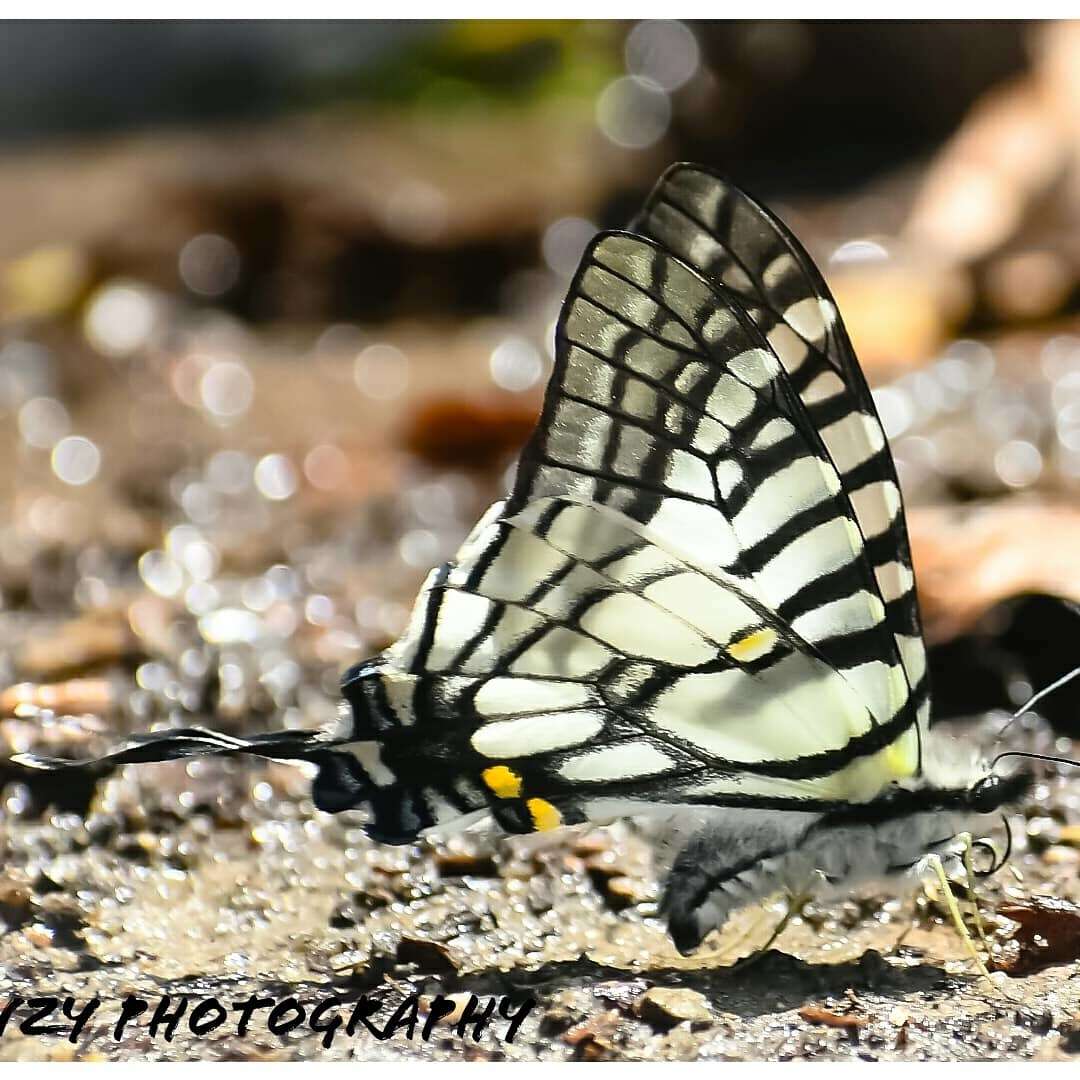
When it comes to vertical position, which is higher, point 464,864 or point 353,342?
point 353,342

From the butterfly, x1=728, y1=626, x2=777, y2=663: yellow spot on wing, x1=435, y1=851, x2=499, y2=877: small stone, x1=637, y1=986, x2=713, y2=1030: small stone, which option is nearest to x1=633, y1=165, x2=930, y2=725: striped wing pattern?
the butterfly

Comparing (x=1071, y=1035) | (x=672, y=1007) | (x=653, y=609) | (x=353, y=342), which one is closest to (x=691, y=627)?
(x=653, y=609)

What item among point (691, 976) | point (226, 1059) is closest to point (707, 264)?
point (691, 976)

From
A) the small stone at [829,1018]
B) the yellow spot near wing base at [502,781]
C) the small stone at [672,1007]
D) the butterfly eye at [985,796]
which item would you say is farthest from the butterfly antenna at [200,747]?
the butterfly eye at [985,796]

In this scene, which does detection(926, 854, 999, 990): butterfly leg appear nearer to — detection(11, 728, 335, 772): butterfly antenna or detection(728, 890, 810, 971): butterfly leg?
detection(728, 890, 810, 971): butterfly leg

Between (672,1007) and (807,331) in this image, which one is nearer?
(672,1007)

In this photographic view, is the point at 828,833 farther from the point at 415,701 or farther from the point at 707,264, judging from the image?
the point at 707,264

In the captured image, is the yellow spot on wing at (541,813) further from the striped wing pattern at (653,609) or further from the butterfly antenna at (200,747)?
the butterfly antenna at (200,747)

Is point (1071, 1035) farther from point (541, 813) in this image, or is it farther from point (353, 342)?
point (353, 342)
